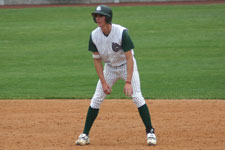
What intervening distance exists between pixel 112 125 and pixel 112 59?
6.14 feet

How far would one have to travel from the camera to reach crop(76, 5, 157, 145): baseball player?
631cm

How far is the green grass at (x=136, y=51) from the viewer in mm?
11992

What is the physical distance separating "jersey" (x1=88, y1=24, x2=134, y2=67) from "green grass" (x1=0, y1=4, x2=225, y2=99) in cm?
447

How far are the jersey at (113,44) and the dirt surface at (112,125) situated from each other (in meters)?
1.18

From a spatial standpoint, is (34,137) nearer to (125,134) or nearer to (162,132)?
(125,134)

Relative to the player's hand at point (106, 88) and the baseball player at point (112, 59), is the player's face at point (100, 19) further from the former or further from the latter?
the player's hand at point (106, 88)

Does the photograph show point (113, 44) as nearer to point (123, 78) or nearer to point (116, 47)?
point (116, 47)

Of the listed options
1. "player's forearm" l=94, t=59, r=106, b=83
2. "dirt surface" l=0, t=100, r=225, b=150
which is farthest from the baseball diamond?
"player's forearm" l=94, t=59, r=106, b=83

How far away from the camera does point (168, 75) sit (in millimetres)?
13508

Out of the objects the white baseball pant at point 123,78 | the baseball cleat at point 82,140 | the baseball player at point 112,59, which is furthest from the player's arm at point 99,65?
the baseball cleat at point 82,140

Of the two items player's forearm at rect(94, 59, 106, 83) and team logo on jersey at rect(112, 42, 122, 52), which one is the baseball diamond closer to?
team logo on jersey at rect(112, 42, 122, 52)

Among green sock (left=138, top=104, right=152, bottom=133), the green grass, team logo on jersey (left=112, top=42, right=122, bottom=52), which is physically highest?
team logo on jersey (left=112, top=42, right=122, bottom=52)

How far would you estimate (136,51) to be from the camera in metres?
18.0

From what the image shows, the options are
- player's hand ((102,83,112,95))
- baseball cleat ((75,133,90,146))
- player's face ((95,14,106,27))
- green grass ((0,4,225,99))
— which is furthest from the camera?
green grass ((0,4,225,99))
